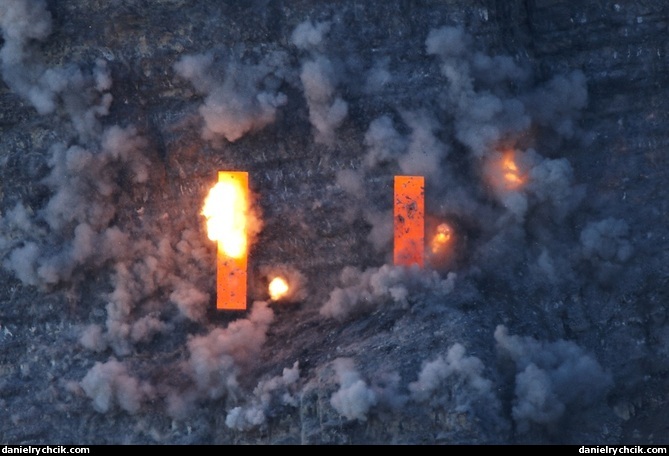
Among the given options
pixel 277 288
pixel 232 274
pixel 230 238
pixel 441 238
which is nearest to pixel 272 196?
pixel 230 238

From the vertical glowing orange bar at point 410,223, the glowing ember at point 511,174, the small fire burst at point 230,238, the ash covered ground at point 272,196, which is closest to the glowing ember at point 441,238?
the ash covered ground at point 272,196

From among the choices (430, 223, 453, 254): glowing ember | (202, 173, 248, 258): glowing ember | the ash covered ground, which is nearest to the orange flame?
the ash covered ground

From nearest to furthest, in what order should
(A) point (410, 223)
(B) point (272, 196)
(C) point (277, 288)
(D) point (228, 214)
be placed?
(A) point (410, 223), (D) point (228, 214), (C) point (277, 288), (B) point (272, 196)

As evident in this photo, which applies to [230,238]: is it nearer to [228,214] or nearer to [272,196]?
[228,214]

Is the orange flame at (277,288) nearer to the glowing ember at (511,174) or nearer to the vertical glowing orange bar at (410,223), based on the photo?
the vertical glowing orange bar at (410,223)

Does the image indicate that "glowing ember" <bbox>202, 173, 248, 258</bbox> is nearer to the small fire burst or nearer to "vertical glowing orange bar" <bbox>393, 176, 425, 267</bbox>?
the small fire burst
